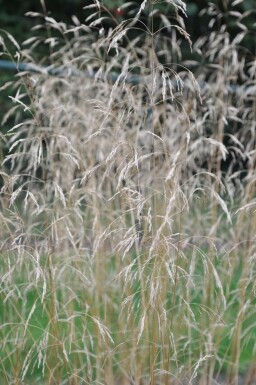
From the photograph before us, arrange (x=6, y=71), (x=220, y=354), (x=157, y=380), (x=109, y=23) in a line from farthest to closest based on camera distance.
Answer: (x=109, y=23), (x=6, y=71), (x=220, y=354), (x=157, y=380)

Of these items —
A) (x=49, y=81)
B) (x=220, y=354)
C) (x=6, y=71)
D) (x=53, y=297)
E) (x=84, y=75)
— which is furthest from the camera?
(x=6, y=71)

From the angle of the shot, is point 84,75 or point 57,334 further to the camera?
point 84,75

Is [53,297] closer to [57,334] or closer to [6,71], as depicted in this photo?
[57,334]

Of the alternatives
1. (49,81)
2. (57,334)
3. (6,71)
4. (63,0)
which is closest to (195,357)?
(57,334)

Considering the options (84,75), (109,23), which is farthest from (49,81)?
(109,23)

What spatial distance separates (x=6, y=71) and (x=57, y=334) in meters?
4.76

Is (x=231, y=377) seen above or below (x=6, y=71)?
above

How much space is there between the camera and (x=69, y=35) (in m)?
7.31

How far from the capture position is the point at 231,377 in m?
2.63

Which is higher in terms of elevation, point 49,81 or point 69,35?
point 49,81

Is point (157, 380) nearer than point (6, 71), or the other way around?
point (157, 380)

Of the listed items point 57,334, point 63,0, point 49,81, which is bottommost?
point 63,0

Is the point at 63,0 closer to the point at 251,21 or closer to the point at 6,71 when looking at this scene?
the point at 6,71

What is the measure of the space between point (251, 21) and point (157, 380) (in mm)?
4888
